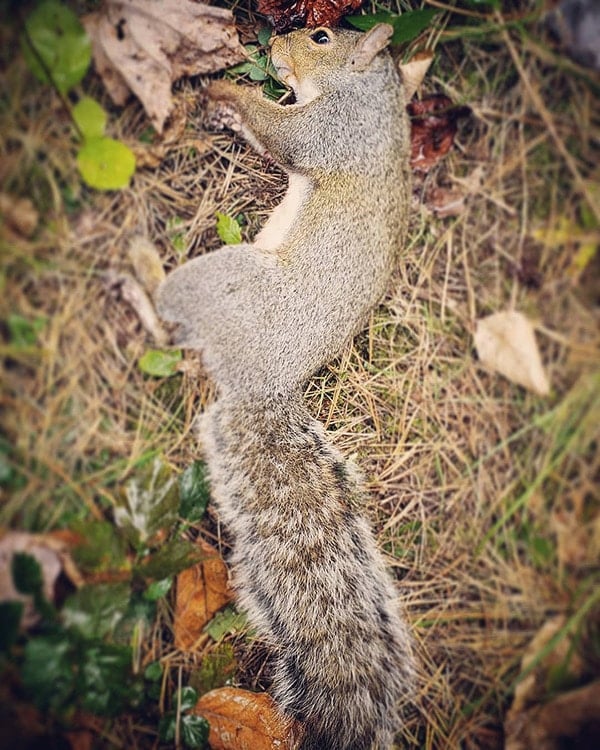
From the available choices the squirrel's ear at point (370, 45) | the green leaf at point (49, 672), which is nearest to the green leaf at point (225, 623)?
the green leaf at point (49, 672)

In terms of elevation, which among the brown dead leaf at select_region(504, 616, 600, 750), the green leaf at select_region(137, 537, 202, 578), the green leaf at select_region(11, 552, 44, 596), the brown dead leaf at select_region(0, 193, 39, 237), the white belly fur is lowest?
the brown dead leaf at select_region(504, 616, 600, 750)

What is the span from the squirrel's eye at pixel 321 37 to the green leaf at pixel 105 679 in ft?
5.38

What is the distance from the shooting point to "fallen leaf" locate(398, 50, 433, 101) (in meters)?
1.48

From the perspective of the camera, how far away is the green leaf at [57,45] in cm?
100

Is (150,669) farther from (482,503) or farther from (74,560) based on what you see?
(482,503)

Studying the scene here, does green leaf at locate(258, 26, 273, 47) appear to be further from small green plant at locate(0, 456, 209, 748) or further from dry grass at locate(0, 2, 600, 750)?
small green plant at locate(0, 456, 209, 748)

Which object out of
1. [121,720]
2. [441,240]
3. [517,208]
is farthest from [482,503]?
[121,720]

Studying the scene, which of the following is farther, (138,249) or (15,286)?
(138,249)

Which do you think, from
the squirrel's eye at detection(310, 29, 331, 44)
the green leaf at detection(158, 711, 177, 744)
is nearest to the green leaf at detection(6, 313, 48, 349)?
the green leaf at detection(158, 711, 177, 744)

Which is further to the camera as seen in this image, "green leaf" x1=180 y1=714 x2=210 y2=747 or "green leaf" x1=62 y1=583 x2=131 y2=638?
"green leaf" x1=180 y1=714 x2=210 y2=747

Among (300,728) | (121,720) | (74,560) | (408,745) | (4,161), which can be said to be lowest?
(408,745)

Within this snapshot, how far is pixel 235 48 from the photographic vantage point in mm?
1251

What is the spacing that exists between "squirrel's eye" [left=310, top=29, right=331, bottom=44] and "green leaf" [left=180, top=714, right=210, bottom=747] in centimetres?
180

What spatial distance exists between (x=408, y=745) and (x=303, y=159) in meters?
1.65
